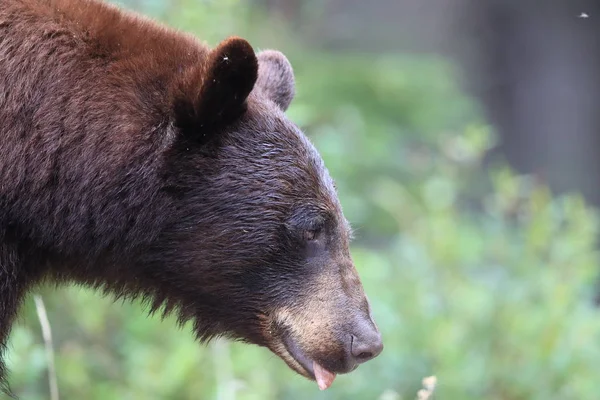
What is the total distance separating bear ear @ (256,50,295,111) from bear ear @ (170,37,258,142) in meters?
0.44

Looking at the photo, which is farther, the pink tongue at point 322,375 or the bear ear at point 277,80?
the bear ear at point 277,80

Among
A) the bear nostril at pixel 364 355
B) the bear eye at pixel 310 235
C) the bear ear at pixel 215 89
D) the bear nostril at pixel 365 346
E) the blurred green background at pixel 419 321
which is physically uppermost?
the bear ear at pixel 215 89

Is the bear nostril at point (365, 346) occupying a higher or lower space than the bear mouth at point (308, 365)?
higher

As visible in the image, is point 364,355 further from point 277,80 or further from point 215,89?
point 277,80

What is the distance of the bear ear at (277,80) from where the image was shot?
3.37 meters

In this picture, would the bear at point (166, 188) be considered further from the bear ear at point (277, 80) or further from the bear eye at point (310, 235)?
the bear ear at point (277, 80)

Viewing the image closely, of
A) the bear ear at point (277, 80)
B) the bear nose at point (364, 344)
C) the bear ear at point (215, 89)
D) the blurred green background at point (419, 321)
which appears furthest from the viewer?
the blurred green background at point (419, 321)

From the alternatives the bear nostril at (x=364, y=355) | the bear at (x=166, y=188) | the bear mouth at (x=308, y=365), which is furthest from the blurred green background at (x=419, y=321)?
the bear nostril at (x=364, y=355)

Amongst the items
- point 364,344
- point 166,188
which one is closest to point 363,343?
point 364,344

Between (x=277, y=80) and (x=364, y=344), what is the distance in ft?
3.40

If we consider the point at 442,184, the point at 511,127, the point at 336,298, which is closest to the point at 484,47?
the point at 511,127

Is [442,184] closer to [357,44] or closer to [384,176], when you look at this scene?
[384,176]

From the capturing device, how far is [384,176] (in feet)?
28.5

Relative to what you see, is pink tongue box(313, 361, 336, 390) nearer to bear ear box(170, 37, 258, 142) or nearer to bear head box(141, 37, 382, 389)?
bear head box(141, 37, 382, 389)
